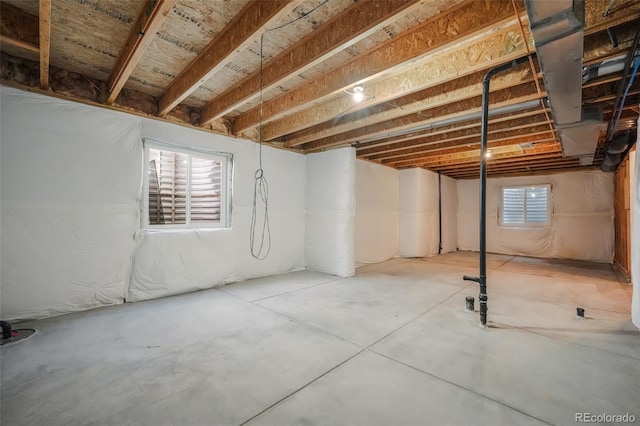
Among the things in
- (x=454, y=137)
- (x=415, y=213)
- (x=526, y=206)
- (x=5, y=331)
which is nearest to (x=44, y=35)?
(x=5, y=331)

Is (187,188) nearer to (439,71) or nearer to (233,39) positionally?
(233,39)

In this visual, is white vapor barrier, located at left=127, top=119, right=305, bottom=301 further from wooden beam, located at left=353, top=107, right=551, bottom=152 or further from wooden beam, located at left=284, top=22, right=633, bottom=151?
wooden beam, located at left=353, top=107, right=551, bottom=152

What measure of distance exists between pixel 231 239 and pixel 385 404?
302 centimetres

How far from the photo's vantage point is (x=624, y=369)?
181 cm

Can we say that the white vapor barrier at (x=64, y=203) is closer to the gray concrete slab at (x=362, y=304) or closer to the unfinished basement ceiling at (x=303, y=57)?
the unfinished basement ceiling at (x=303, y=57)

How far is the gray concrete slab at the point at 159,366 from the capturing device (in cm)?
140

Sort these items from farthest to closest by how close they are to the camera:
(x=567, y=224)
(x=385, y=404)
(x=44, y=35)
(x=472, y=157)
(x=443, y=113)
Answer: (x=567, y=224) < (x=472, y=157) < (x=443, y=113) < (x=44, y=35) < (x=385, y=404)

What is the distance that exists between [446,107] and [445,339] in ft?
8.17

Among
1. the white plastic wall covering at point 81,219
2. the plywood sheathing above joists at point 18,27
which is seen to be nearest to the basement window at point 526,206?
the white plastic wall covering at point 81,219

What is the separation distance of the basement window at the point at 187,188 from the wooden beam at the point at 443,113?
6.28 ft

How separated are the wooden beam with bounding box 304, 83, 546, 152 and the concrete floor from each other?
2.15 meters

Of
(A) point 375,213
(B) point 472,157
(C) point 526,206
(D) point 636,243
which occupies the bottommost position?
(D) point 636,243

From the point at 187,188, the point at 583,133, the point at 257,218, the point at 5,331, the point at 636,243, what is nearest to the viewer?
the point at 5,331

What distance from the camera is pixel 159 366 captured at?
1811mm
